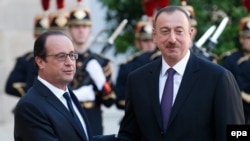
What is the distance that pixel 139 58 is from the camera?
12.6 metres

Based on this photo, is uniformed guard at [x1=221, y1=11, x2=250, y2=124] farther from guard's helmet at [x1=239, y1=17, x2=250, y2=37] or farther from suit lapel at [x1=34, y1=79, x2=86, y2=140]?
suit lapel at [x1=34, y1=79, x2=86, y2=140]

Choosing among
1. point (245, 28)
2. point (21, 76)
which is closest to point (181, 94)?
point (21, 76)

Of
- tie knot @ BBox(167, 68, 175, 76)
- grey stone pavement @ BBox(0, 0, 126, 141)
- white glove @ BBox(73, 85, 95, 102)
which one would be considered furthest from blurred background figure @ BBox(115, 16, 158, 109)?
tie knot @ BBox(167, 68, 175, 76)

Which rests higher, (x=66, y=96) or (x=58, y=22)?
(x=58, y=22)

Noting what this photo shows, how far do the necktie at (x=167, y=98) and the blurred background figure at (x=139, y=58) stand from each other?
5.35 m

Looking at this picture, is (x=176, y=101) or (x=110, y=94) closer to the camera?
(x=176, y=101)

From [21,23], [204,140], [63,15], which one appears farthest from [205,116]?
[21,23]

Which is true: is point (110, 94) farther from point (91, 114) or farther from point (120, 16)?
point (120, 16)

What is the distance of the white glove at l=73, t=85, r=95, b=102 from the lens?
11039 millimetres

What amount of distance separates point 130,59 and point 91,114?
179cm

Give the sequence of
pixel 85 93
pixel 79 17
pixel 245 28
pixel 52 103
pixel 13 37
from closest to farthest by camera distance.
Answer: pixel 52 103, pixel 85 93, pixel 79 17, pixel 245 28, pixel 13 37

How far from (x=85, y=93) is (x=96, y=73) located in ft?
0.93

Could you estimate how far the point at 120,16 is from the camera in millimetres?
15000

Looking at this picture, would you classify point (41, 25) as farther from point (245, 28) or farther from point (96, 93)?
point (245, 28)
